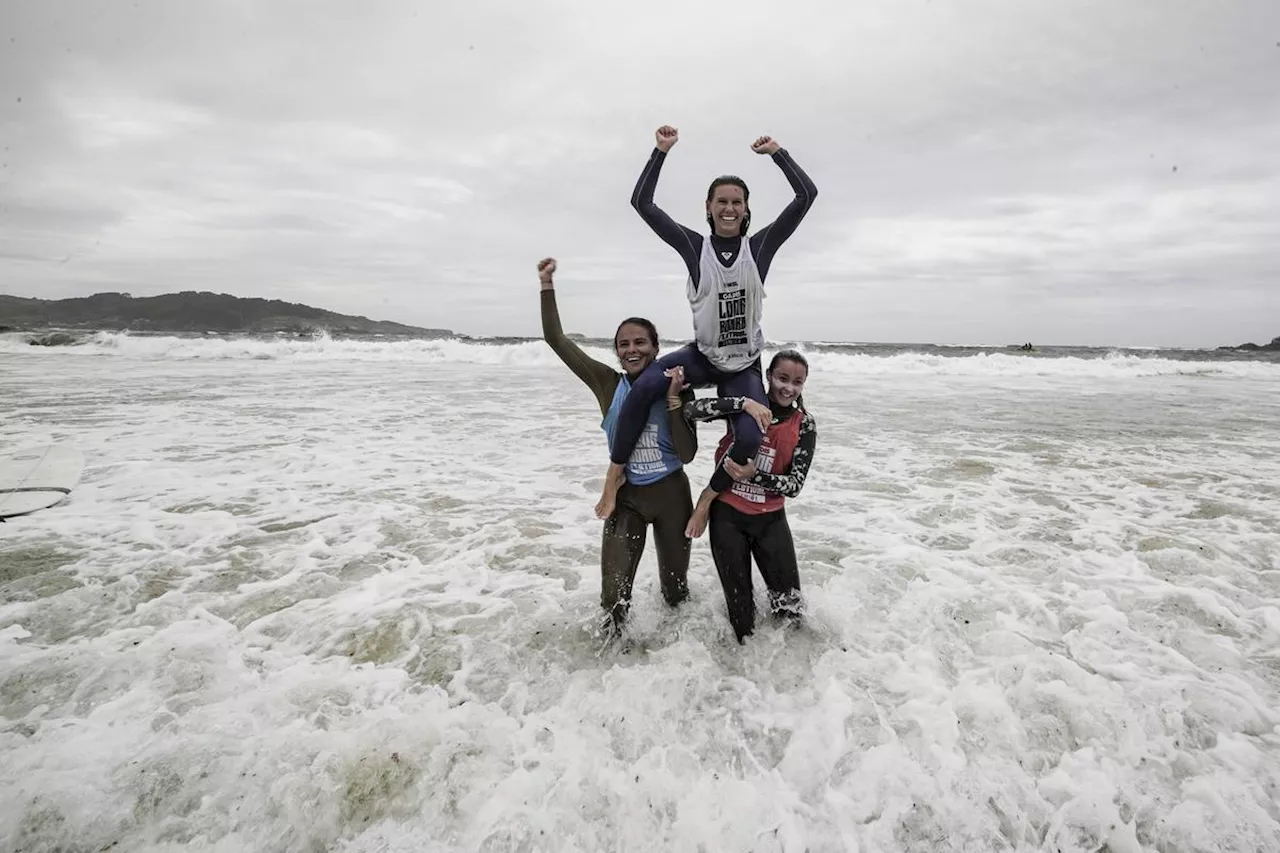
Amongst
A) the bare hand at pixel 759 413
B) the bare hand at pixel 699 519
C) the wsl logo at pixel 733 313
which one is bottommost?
the bare hand at pixel 699 519

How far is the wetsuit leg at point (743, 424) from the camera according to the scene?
3223mm

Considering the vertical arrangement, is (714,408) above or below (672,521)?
above

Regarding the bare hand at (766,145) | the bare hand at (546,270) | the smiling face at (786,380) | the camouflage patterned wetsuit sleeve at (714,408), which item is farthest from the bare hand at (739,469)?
the bare hand at (766,145)

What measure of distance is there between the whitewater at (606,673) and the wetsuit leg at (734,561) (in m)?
0.17

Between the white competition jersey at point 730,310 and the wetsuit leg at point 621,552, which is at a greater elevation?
the white competition jersey at point 730,310

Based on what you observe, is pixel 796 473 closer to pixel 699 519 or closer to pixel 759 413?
pixel 759 413

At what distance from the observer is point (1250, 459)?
8.40 metres

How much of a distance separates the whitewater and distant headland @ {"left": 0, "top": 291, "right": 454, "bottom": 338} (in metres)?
43.5

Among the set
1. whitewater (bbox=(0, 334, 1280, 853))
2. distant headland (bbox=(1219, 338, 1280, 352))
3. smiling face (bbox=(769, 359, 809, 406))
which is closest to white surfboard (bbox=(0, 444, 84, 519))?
whitewater (bbox=(0, 334, 1280, 853))

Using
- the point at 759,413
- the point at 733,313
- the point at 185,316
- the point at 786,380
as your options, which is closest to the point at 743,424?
→ the point at 759,413

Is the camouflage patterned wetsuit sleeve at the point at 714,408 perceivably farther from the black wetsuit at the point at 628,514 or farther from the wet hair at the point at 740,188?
the wet hair at the point at 740,188

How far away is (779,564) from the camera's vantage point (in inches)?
141

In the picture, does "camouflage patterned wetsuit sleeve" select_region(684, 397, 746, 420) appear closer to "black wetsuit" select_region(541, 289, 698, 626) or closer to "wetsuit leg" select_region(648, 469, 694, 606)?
"black wetsuit" select_region(541, 289, 698, 626)

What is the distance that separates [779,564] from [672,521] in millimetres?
696
